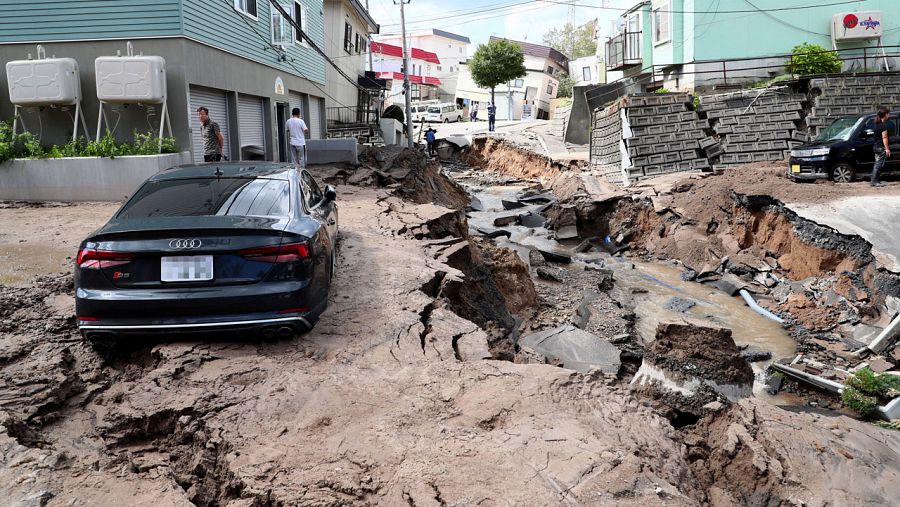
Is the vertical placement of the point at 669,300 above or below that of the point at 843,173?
below

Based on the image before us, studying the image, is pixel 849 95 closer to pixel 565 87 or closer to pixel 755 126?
pixel 755 126

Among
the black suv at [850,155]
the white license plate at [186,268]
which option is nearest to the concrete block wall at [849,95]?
the black suv at [850,155]

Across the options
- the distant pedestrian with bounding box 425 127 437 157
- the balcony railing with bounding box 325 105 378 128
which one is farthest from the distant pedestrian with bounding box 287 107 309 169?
the distant pedestrian with bounding box 425 127 437 157

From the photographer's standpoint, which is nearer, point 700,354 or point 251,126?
point 700,354

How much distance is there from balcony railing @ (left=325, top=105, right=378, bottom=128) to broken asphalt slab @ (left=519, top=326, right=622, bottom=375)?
2176cm

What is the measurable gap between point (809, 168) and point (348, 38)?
2411cm

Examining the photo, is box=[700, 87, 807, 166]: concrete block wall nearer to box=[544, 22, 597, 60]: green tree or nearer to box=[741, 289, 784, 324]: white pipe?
box=[741, 289, 784, 324]: white pipe

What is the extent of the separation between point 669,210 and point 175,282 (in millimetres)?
14508

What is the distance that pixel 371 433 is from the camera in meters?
3.54

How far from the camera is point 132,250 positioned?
4.60 metres

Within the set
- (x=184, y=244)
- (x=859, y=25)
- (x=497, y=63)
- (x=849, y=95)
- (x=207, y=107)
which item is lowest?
(x=184, y=244)

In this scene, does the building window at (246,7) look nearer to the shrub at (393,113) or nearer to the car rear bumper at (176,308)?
the car rear bumper at (176,308)

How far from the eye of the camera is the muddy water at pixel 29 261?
677 cm

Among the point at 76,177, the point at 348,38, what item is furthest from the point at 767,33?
the point at 76,177
